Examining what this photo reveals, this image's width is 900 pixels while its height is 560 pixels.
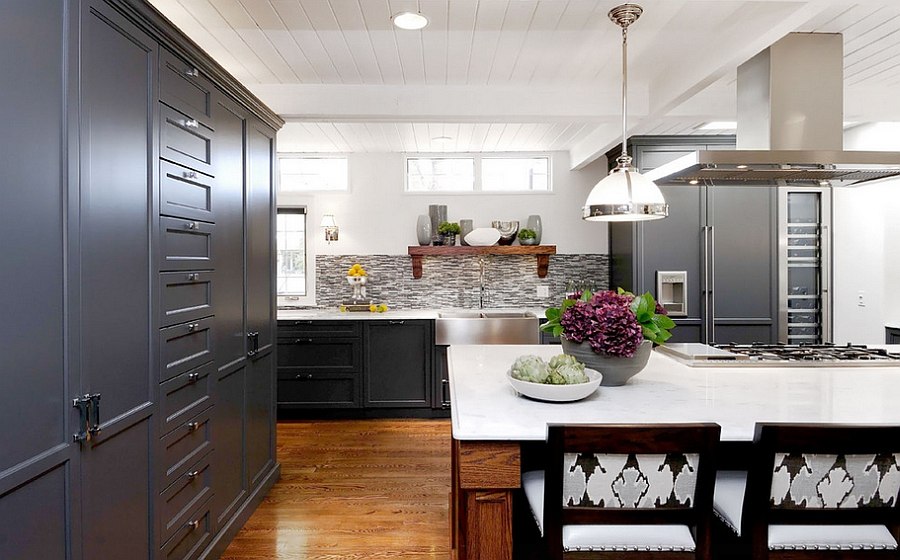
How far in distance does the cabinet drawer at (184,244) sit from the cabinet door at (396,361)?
2491 mm

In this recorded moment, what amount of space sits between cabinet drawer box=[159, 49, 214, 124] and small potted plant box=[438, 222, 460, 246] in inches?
120

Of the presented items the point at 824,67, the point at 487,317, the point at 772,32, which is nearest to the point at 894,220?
the point at 824,67

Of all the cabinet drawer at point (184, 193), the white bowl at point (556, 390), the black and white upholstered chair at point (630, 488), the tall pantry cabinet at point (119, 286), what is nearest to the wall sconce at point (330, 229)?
the tall pantry cabinet at point (119, 286)

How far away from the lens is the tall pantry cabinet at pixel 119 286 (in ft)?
4.31

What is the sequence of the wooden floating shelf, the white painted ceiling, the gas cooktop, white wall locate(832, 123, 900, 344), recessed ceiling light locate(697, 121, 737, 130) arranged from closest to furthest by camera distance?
the white painted ceiling < the gas cooktop < white wall locate(832, 123, 900, 344) < recessed ceiling light locate(697, 121, 737, 130) < the wooden floating shelf

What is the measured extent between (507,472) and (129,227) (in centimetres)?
137

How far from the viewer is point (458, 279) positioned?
5.52m

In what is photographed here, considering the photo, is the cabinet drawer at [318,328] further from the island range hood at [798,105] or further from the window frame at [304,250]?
the island range hood at [798,105]

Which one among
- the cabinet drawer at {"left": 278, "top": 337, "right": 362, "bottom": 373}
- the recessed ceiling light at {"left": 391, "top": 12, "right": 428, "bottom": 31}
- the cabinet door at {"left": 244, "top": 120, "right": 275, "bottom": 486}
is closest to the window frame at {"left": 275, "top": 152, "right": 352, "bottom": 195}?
the cabinet drawer at {"left": 278, "top": 337, "right": 362, "bottom": 373}

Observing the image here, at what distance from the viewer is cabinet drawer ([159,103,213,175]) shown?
2.03m

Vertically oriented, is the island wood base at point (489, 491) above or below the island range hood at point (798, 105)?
below

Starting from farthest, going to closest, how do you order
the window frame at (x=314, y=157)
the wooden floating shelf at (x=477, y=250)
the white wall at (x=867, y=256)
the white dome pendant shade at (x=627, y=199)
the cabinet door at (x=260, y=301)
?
A: 1. the window frame at (x=314, y=157)
2. the wooden floating shelf at (x=477, y=250)
3. the white wall at (x=867, y=256)
4. the cabinet door at (x=260, y=301)
5. the white dome pendant shade at (x=627, y=199)

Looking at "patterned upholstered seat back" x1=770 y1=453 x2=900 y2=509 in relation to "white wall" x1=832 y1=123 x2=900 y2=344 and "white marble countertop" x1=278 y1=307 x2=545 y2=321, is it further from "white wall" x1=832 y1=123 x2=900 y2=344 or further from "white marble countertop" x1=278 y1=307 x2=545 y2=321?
"white marble countertop" x1=278 y1=307 x2=545 y2=321

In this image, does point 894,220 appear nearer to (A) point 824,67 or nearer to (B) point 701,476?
(A) point 824,67
